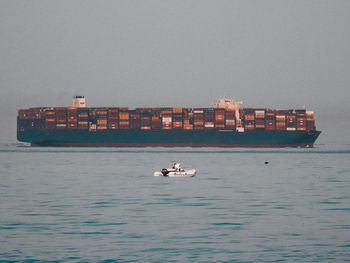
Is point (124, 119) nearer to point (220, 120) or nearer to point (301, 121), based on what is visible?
point (220, 120)

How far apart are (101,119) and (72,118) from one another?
7.67 metres

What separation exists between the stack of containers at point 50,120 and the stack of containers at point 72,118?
12.7 feet

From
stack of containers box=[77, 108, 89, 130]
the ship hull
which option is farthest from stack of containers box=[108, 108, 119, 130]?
stack of containers box=[77, 108, 89, 130]

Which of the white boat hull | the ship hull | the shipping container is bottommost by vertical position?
the white boat hull

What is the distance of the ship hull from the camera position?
520ft

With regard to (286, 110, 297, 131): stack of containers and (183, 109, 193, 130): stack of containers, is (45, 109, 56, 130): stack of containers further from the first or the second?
(286, 110, 297, 131): stack of containers

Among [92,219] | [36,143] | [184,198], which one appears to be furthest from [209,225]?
[36,143]

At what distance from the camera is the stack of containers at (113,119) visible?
15988 cm

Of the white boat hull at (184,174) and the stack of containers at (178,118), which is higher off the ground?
the stack of containers at (178,118)

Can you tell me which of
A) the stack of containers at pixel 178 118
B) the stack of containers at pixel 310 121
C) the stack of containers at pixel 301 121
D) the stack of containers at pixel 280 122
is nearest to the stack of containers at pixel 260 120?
the stack of containers at pixel 280 122

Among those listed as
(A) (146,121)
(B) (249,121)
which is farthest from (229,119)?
(A) (146,121)

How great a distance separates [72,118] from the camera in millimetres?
163375

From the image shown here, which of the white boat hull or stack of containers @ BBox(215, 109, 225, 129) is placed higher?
stack of containers @ BBox(215, 109, 225, 129)

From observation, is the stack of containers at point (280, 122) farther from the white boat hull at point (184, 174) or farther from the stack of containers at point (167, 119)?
the white boat hull at point (184, 174)
